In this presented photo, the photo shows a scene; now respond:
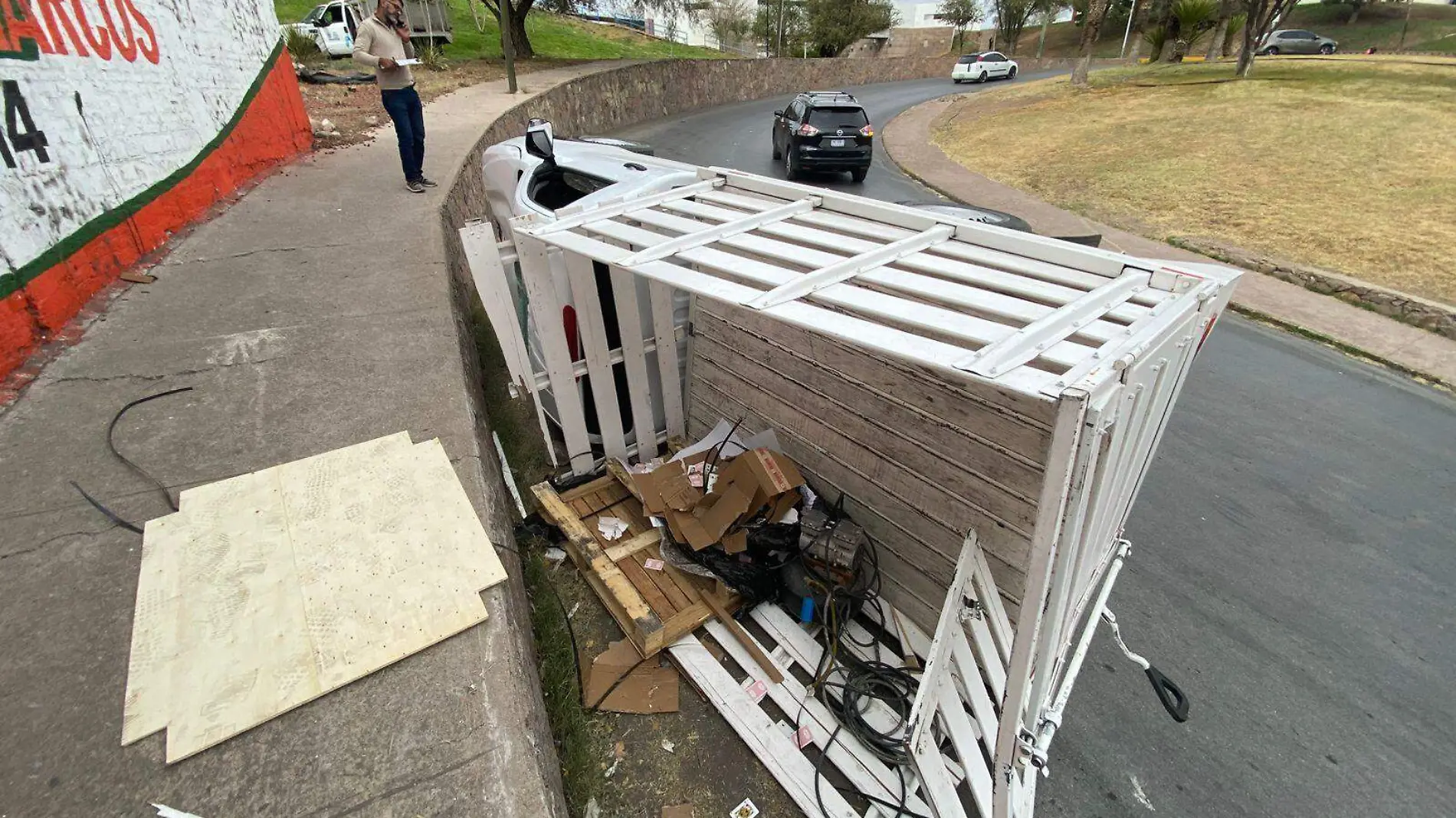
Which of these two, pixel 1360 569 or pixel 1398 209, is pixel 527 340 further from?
pixel 1398 209

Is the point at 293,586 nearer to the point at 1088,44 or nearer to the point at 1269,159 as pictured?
the point at 1269,159

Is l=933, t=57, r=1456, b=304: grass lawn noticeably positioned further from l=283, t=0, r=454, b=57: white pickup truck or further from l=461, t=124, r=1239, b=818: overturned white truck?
l=283, t=0, r=454, b=57: white pickup truck

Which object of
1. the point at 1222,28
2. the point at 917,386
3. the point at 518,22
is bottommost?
the point at 917,386

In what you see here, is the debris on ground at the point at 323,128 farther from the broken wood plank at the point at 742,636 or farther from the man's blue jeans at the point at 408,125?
the broken wood plank at the point at 742,636

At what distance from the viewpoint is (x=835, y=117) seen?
12.2m

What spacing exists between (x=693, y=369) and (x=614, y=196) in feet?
3.69

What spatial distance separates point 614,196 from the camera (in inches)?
148

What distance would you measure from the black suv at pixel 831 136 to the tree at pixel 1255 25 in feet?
48.8

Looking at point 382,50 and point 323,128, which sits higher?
point 382,50

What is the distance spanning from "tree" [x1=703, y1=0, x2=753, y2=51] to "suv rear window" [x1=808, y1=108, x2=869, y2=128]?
42347mm

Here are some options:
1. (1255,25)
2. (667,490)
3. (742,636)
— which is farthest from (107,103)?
(1255,25)

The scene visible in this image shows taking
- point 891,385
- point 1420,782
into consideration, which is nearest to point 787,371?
point 891,385

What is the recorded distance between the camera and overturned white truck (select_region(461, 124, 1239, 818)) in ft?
5.77

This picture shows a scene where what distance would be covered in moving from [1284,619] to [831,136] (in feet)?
35.7
